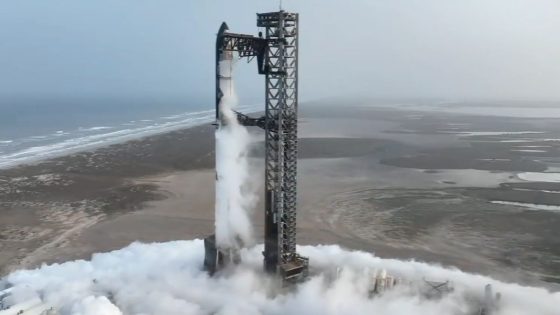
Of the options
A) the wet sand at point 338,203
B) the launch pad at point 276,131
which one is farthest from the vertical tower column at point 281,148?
the wet sand at point 338,203

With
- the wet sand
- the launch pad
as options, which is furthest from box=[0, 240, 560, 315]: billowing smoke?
the wet sand

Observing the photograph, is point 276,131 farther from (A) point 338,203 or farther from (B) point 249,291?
(A) point 338,203

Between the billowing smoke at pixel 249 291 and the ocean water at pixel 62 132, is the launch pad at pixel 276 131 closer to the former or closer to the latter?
the billowing smoke at pixel 249 291

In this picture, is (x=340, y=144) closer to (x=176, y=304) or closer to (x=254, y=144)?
(x=254, y=144)

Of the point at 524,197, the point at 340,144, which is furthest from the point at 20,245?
the point at 340,144

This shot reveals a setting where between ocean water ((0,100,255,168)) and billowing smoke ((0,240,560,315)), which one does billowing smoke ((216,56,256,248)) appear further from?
ocean water ((0,100,255,168))

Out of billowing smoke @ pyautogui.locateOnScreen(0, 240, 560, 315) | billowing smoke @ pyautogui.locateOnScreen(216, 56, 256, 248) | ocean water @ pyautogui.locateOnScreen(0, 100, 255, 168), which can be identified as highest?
billowing smoke @ pyautogui.locateOnScreen(216, 56, 256, 248)
